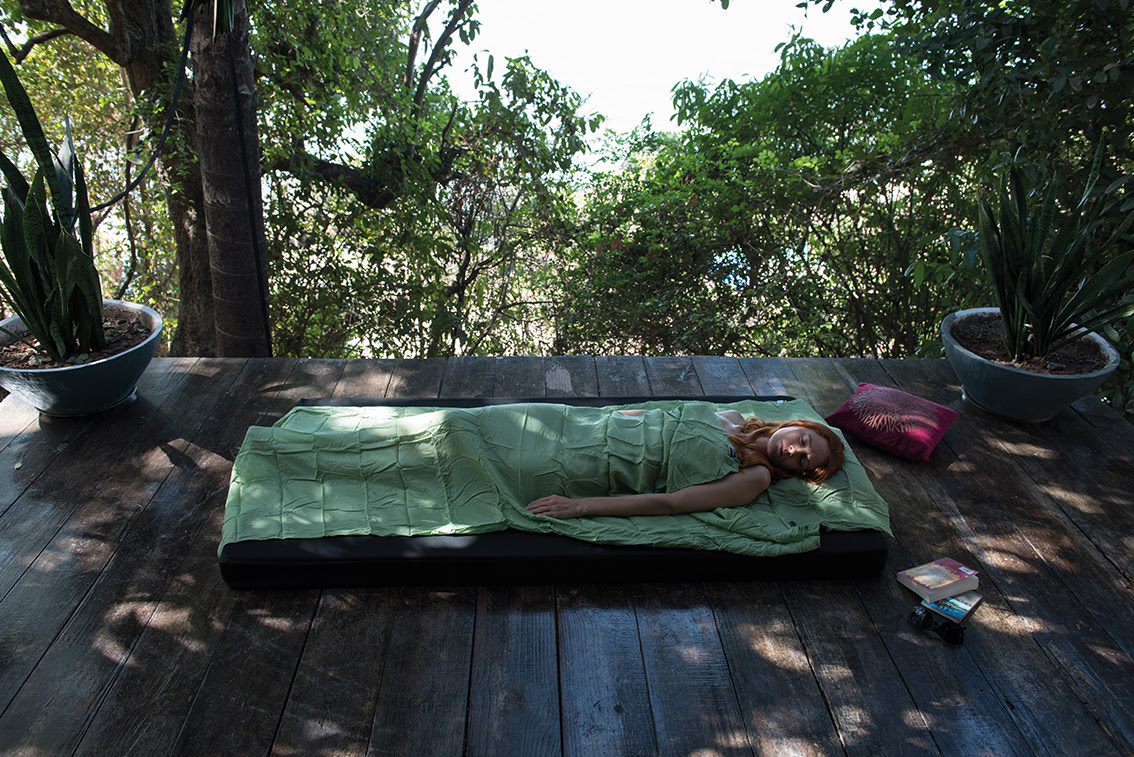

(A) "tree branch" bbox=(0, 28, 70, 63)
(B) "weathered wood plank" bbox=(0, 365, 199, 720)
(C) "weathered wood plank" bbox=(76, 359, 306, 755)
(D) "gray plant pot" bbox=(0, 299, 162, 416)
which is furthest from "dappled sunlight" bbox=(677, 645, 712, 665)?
(A) "tree branch" bbox=(0, 28, 70, 63)

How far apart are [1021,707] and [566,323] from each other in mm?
3809

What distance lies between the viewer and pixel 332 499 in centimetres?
216

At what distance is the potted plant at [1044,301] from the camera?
8.73ft

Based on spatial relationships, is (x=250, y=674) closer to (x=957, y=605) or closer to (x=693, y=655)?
(x=693, y=655)

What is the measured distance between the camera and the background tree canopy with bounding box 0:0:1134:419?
402cm

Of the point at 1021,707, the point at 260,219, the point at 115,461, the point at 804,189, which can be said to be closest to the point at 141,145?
the point at 260,219

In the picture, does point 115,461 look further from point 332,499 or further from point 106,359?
point 332,499

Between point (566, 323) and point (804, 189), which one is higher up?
point (804, 189)

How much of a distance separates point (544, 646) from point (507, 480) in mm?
553

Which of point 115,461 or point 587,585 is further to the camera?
point 115,461

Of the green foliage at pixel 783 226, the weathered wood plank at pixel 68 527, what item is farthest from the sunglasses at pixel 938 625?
the green foliage at pixel 783 226

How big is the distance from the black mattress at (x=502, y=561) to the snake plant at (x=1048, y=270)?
138 cm

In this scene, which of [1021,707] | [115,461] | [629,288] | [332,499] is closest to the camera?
[1021,707]

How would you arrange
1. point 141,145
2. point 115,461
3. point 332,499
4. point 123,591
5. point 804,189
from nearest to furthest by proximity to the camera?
point 123,591 → point 332,499 → point 115,461 → point 141,145 → point 804,189
